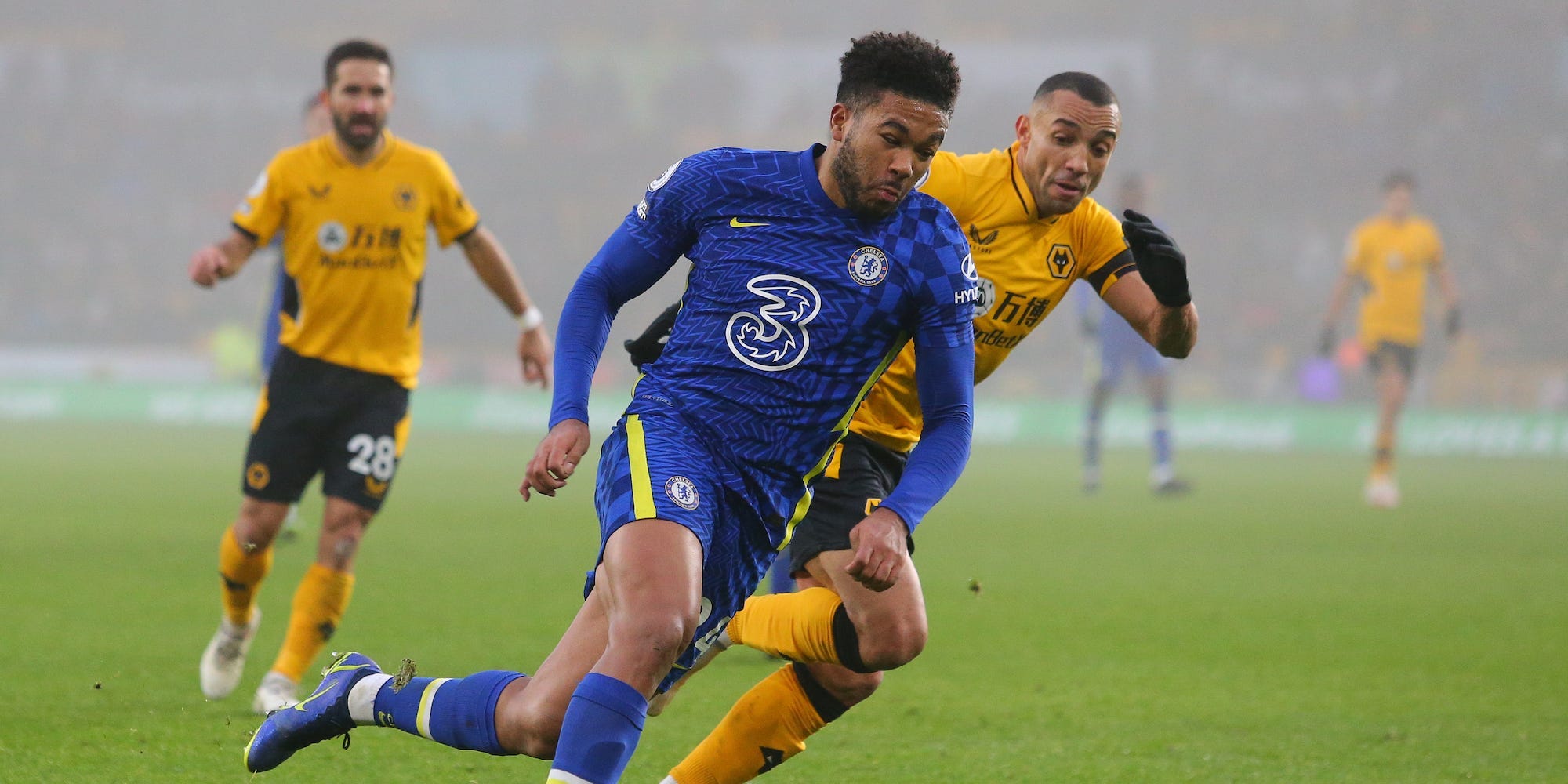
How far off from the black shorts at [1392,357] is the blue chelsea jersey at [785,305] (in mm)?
10818

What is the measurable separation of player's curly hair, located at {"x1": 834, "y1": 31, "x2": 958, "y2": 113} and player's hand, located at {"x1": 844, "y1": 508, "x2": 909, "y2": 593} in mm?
912

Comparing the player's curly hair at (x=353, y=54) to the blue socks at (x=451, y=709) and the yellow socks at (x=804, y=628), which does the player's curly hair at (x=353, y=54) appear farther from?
the blue socks at (x=451, y=709)

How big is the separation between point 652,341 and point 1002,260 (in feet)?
3.59

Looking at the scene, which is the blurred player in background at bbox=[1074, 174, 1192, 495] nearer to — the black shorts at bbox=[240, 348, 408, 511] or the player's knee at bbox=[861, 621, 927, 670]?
the black shorts at bbox=[240, 348, 408, 511]

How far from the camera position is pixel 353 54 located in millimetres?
5387

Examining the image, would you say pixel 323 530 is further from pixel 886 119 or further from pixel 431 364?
pixel 431 364

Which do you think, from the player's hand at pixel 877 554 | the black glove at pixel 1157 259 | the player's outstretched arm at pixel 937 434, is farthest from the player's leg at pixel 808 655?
the black glove at pixel 1157 259

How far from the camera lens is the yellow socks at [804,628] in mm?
3803

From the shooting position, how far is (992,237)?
442 centimetres

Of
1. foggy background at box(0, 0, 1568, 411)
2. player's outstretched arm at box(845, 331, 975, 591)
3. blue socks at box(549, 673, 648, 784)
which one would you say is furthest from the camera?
foggy background at box(0, 0, 1568, 411)

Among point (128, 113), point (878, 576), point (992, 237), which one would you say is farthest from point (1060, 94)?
point (128, 113)

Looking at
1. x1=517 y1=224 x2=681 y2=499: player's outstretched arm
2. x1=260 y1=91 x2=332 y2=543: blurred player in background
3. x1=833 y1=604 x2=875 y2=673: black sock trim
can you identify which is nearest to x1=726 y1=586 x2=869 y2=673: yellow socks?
x1=833 y1=604 x2=875 y2=673: black sock trim

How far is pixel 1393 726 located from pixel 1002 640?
190 centimetres

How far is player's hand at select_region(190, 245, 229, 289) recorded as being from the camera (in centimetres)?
502
